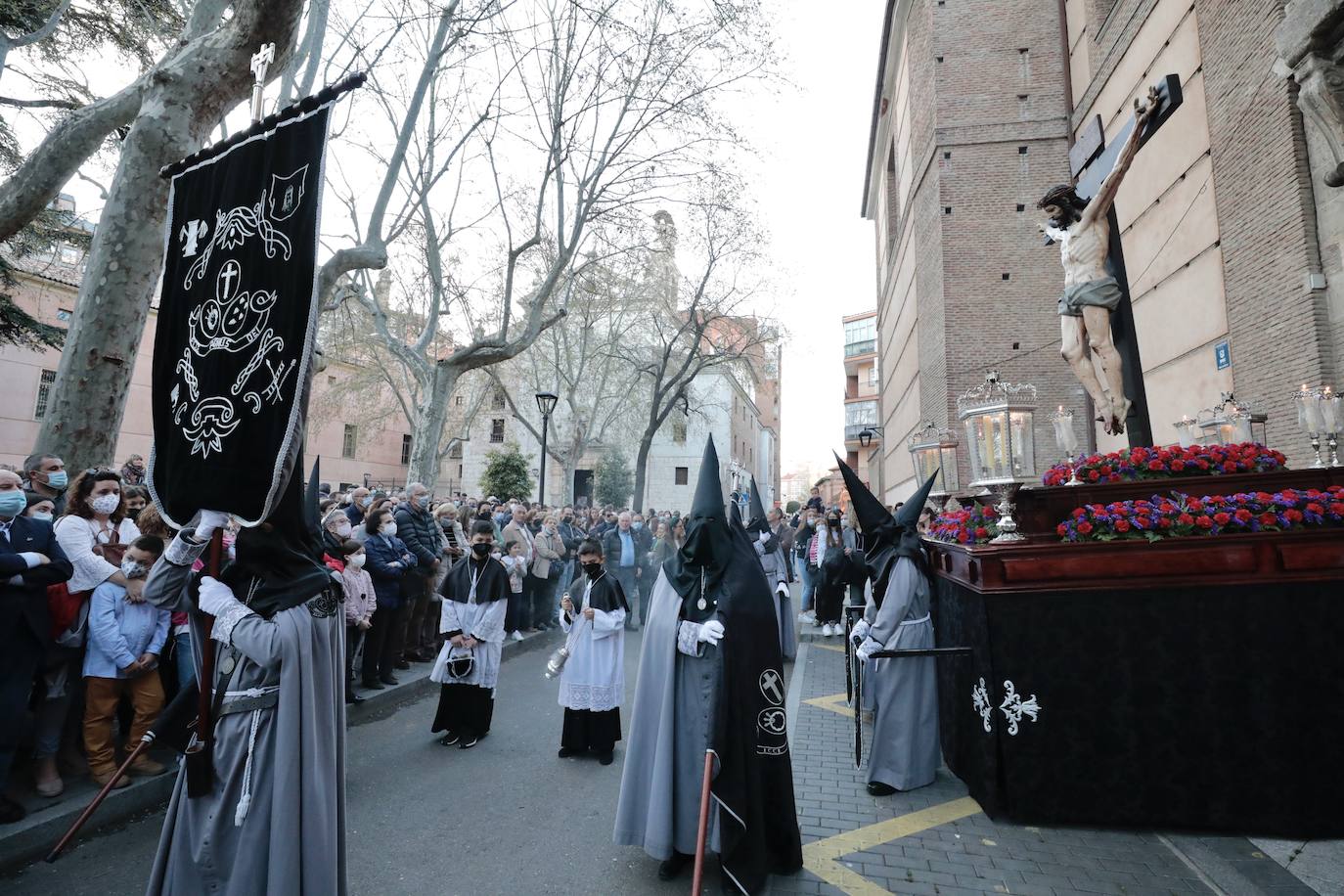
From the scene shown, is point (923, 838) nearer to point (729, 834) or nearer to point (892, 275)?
point (729, 834)

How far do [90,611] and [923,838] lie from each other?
19.0 feet

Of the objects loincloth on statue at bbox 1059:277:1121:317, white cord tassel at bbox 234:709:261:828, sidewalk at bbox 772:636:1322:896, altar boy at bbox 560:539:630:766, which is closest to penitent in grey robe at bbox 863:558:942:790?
sidewalk at bbox 772:636:1322:896

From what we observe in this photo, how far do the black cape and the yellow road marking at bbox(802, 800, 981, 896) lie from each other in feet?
11.9

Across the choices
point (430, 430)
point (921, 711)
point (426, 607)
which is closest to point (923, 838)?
point (921, 711)

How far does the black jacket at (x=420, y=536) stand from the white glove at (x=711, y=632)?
5600mm

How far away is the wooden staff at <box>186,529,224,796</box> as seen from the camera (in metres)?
2.68

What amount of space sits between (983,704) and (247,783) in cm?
431

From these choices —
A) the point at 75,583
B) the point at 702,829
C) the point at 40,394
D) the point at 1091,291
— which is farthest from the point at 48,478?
the point at 40,394

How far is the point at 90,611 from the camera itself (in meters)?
4.54

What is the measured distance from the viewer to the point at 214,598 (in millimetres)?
2758

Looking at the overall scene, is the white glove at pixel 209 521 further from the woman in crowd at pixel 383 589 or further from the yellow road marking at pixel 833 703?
the yellow road marking at pixel 833 703

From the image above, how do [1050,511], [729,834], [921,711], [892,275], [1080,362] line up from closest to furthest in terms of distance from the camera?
[729,834] → [1050,511] → [921,711] → [1080,362] → [892,275]

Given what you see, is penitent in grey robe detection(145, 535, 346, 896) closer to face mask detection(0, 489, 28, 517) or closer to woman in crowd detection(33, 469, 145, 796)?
woman in crowd detection(33, 469, 145, 796)

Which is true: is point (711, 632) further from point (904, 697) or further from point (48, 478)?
point (48, 478)
